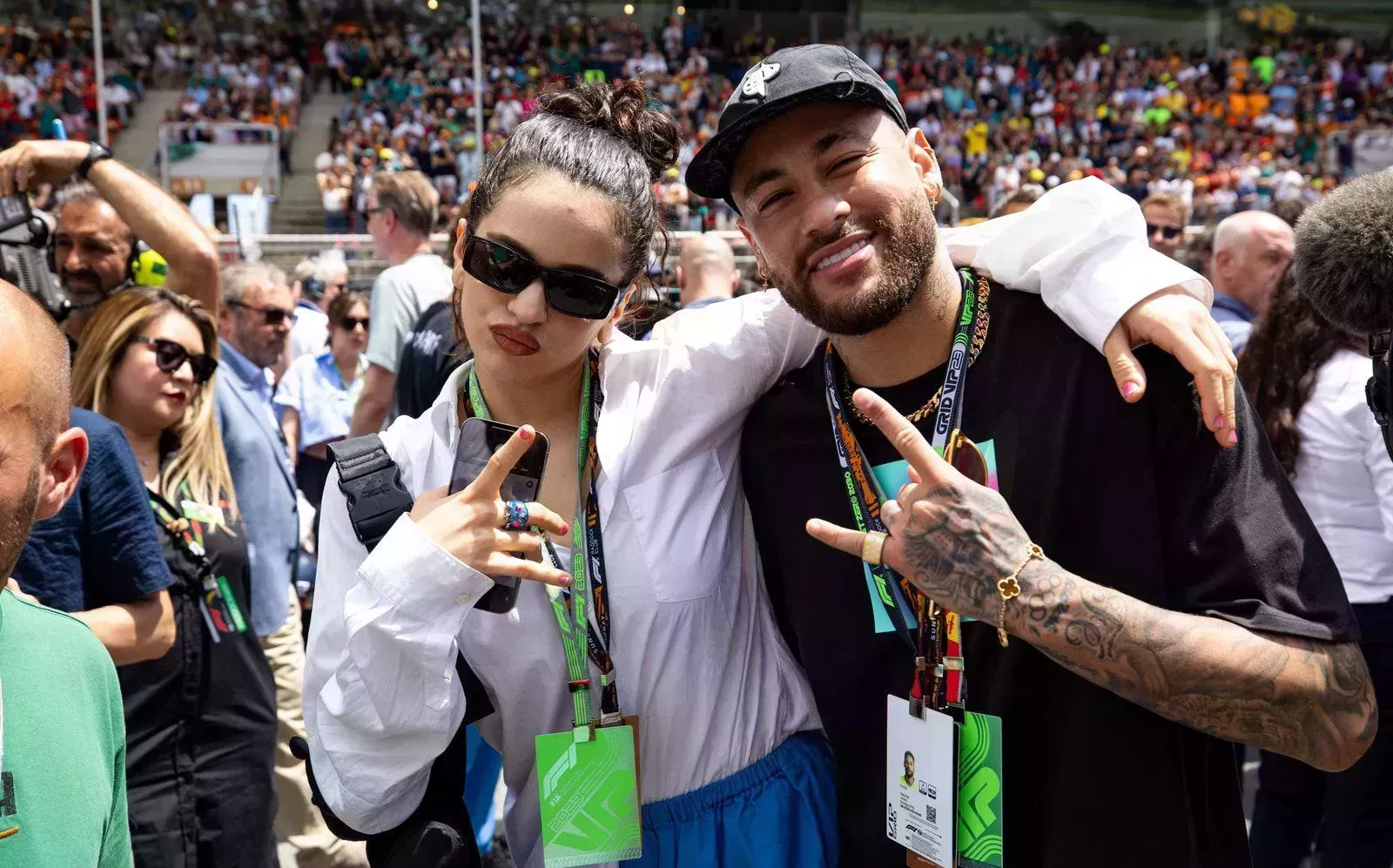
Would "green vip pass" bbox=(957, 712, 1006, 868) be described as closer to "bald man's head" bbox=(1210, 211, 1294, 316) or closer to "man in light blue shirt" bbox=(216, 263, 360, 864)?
"man in light blue shirt" bbox=(216, 263, 360, 864)

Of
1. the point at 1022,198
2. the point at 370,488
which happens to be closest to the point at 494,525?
the point at 370,488

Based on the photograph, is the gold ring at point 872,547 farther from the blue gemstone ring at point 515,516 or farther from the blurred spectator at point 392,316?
the blurred spectator at point 392,316

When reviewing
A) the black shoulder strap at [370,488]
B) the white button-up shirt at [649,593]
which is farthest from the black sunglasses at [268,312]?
the black shoulder strap at [370,488]

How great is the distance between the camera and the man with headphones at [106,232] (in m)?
3.13

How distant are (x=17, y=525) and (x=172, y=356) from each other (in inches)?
70.2

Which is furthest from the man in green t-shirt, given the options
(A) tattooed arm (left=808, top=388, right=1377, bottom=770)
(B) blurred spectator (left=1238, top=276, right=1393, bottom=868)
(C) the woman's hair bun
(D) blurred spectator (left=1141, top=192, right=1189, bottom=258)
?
(D) blurred spectator (left=1141, top=192, right=1189, bottom=258)

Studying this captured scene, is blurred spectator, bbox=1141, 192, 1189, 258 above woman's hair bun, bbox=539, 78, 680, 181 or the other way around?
the other way around

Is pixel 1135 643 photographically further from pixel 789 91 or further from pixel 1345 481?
pixel 1345 481

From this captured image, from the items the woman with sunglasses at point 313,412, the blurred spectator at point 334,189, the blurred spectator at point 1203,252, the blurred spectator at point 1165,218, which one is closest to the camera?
the blurred spectator at point 1203,252

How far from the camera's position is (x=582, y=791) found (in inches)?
66.2

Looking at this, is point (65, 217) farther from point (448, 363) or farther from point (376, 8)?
point (376, 8)

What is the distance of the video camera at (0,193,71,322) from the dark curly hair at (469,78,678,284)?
1.54 metres

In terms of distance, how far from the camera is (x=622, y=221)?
1825 mm

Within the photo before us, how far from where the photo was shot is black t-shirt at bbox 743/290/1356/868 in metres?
1.51
